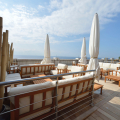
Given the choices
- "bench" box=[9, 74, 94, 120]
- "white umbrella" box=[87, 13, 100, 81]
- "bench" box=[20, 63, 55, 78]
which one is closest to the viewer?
"bench" box=[9, 74, 94, 120]

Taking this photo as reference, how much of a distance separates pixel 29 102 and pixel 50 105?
1.70ft

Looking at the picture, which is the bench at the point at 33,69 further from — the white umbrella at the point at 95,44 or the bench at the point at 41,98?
the bench at the point at 41,98

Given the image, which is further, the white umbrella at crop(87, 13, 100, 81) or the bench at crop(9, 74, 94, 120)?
the white umbrella at crop(87, 13, 100, 81)

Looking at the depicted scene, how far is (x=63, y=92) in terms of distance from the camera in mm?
1757

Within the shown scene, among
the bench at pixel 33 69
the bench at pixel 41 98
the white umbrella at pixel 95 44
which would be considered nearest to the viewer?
the bench at pixel 41 98

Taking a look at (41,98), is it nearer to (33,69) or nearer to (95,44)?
(95,44)

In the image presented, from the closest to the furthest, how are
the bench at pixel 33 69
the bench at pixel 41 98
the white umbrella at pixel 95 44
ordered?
1. the bench at pixel 41 98
2. the white umbrella at pixel 95 44
3. the bench at pixel 33 69

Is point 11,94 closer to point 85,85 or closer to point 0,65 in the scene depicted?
point 0,65

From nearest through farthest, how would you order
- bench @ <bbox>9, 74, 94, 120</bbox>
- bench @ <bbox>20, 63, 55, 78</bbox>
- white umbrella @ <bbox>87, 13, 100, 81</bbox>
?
bench @ <bbox>9, 74, 94, 120</bbox>
white umbrella @ <bbox>87, 13, 100, 81</bbox>
bench @ <bbox>20, 63, 55, 78</bbox>

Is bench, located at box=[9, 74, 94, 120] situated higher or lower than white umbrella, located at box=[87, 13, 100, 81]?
lower

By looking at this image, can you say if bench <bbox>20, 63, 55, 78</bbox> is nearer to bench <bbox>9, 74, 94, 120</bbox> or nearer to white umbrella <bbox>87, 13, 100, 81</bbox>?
white umbrella <bbox>87, 13, 100, 81</bbox>

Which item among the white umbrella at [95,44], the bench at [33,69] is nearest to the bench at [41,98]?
the white umbrella at [95,44]

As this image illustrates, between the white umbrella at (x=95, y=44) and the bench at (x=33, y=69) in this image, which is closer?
the white umbrella at (x=95, y=44)

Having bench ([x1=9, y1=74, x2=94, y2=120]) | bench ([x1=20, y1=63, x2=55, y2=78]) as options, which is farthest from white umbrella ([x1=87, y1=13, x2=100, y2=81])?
bench ([x1=20, y1=63, x2=55, y2=78])
